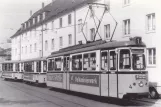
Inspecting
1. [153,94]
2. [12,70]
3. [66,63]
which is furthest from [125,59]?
[12,70]

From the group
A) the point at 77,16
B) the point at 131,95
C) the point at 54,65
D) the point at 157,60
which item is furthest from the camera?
the point at 77,16

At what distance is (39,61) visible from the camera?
967 inches

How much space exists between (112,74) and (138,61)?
1.36 metres

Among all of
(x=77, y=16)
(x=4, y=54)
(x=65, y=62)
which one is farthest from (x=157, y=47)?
(x=4, y=54)

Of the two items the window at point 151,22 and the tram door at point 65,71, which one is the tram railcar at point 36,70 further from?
the window at point 151,22

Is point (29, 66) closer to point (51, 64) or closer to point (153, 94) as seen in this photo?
point (51, 64)

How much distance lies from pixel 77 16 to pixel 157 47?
14.1m

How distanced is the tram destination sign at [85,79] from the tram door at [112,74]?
3.90ft

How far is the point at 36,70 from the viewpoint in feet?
82.0

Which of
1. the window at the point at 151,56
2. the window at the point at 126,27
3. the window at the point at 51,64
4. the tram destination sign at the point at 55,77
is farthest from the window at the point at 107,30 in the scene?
the tram destination sign at the point at 55,77

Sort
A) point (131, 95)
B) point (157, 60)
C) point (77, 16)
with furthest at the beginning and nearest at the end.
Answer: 1. point (77, 16)
2. point (157, 60)
3. point (131, 95)

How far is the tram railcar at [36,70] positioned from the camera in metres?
23.5

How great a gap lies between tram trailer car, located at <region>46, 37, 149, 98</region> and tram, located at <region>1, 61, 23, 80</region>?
54.6 ft

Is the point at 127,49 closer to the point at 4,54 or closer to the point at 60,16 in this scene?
the point at 60,16
